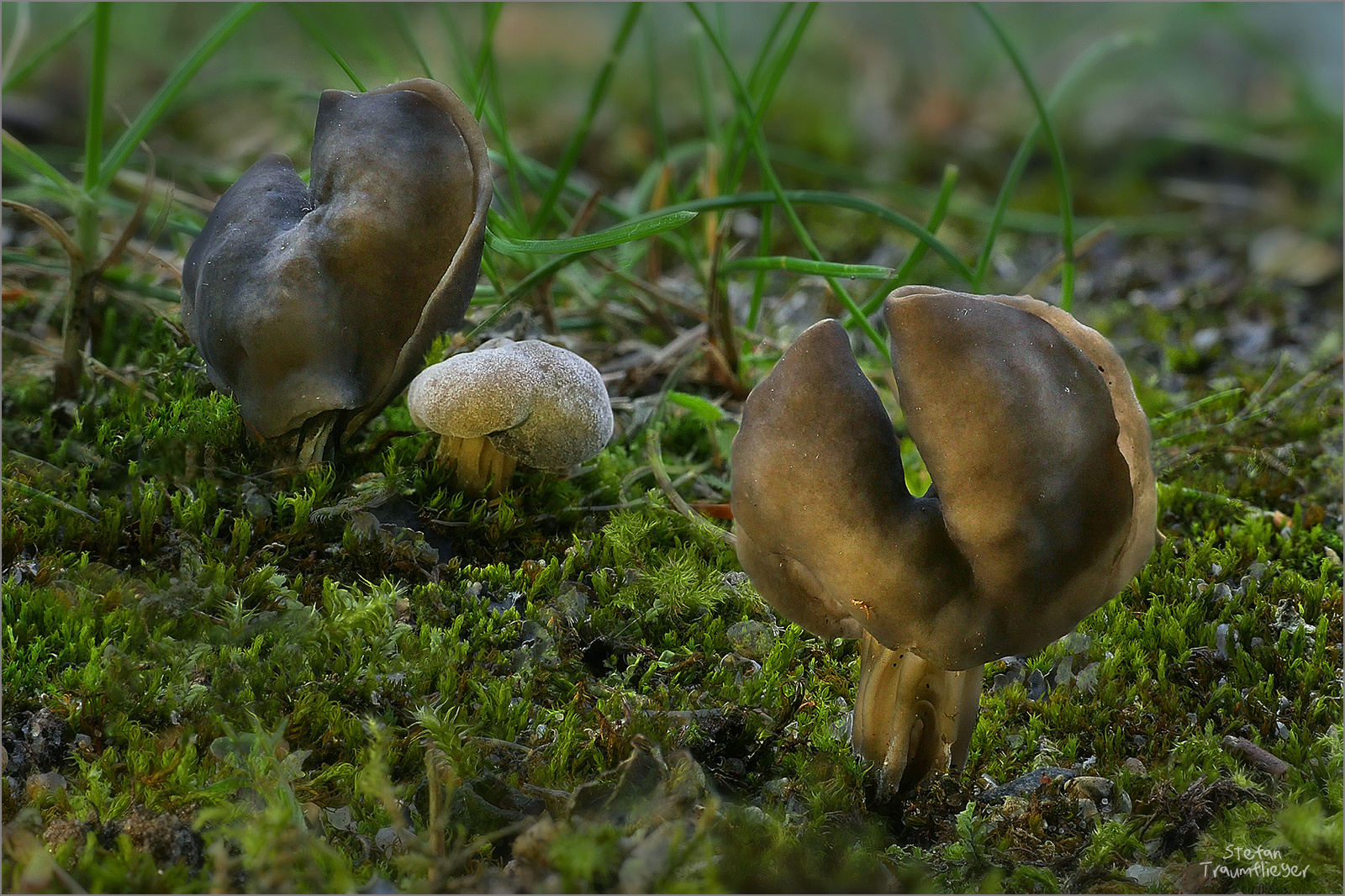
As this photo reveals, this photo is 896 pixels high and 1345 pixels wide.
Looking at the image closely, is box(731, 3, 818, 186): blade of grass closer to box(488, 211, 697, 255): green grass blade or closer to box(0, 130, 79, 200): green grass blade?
box(488, 211, 697, 255): green grass blade

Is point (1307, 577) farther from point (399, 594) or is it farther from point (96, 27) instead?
point (96, 27)

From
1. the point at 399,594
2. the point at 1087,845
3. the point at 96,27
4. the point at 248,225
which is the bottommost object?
the point at 1087,845

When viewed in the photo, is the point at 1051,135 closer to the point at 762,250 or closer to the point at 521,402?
the point at 762,250

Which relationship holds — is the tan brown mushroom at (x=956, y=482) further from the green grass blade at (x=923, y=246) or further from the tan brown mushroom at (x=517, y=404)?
the green grass blade at (x=923, y=246)

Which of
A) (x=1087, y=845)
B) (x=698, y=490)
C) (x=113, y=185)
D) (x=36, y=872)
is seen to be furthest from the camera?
(x=113, y=185)

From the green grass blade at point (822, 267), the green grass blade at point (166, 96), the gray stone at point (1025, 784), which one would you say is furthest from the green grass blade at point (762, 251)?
the gray stone at point (1025, 784)

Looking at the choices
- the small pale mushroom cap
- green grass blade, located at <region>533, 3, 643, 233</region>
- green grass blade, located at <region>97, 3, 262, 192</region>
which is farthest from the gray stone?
green grass blade, located at <region>97, 3, 262, 192</region>

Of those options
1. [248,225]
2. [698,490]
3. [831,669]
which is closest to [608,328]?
[698,490]

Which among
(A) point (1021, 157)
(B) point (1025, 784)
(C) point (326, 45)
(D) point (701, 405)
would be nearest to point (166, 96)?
(C) point (326, 45)
